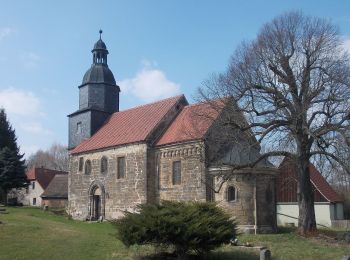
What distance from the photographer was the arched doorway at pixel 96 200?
3415cm

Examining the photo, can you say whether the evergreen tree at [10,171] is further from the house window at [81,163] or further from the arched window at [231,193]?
the arched window at [231,193]

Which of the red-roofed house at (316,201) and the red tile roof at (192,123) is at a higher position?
the red tile roof at (192,123)

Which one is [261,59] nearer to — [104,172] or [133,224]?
[133,224]

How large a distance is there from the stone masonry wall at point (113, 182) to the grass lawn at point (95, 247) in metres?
8.13

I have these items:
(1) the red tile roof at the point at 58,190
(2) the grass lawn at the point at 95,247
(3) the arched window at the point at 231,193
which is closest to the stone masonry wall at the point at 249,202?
(3) the arched window at the point at 231,193

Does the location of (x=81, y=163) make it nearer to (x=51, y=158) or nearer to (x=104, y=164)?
(x=104, y=164)

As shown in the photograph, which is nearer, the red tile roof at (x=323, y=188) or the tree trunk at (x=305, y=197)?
the tree trunk at (x=305, y=197)

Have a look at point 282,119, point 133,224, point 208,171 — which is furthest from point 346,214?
point 133,224

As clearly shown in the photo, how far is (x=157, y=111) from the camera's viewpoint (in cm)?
3412

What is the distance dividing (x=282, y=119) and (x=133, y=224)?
10.6 meters

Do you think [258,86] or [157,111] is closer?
[258,86]

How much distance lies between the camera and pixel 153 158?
31.1 metres

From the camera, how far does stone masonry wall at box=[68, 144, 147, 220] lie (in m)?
31.1

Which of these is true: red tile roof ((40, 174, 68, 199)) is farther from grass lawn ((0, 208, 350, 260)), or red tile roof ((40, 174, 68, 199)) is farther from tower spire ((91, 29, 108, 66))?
grass lawn ((0, 208, 350, 260))
